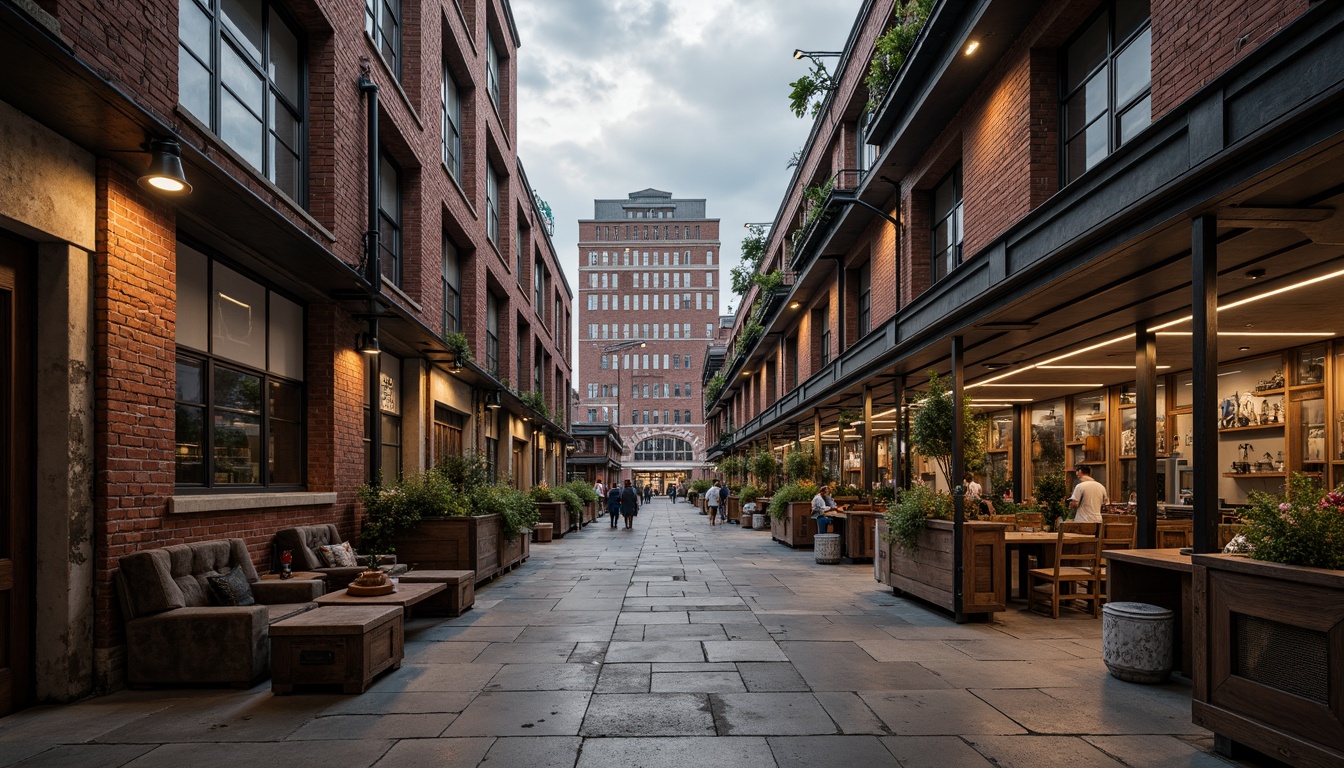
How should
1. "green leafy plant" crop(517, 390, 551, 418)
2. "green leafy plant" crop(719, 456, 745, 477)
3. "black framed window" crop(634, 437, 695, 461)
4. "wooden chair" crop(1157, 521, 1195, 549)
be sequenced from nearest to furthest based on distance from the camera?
"wooden chair" crop(1157, 521, 1195, 549), "green leafy plant" crop(517, 390, 551, 418), "green leafy plant" crop(719, 456, 745, 477), "black framed window" crop(634, 437, 695, 461)

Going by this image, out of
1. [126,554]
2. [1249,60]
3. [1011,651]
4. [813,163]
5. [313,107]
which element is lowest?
[1011,651]

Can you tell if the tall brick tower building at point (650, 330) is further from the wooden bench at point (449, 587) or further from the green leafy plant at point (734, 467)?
the wooden bench at point (449, 587)

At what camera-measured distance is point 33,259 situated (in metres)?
6.09

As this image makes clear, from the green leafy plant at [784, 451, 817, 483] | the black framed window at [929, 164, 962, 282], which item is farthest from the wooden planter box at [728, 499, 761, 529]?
the black framed window at [929, 164, 962, 282]

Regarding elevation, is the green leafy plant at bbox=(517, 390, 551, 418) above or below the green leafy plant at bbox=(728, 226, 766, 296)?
below

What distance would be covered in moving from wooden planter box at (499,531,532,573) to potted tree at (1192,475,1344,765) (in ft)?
36.2

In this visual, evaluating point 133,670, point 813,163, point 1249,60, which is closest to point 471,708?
point 133,670

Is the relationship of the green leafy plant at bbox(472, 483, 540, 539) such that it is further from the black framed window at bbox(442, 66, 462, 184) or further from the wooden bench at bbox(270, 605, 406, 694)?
the black framed window at bbox(442, 66, 462, 184)

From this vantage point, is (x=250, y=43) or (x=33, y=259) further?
(x=250, y=43)

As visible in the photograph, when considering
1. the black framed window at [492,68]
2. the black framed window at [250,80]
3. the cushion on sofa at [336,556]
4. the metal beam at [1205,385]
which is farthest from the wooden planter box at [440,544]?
the black framed window at [492,68]

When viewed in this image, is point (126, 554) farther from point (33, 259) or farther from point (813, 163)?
point (813, 163)

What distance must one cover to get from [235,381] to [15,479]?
3161 mm

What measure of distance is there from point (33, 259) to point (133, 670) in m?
3.18

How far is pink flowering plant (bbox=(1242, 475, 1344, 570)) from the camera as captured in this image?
4.68 m
